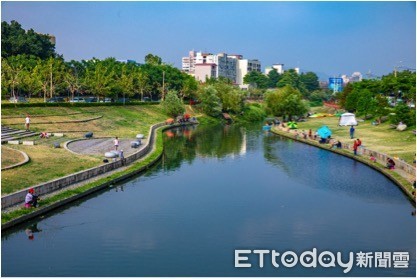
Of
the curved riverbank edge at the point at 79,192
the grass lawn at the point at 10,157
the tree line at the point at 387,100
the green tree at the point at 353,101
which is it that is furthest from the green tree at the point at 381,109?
the grass lawn at the point at 10,157

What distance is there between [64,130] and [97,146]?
12.2 metres

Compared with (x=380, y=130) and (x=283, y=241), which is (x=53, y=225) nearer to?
(x=283, y=241)

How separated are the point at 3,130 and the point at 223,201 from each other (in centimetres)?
2883

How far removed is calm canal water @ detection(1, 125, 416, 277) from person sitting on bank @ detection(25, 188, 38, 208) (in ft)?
2.97

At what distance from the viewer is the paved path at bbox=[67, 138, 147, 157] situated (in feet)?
149

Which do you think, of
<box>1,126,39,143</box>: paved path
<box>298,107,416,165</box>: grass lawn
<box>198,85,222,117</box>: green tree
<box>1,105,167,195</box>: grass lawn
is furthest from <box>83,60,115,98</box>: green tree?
<box>298,107,416,165</box>: grass lawn

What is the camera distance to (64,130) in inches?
2368

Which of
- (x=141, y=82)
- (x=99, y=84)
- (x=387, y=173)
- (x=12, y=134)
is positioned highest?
(x=141, y=82)

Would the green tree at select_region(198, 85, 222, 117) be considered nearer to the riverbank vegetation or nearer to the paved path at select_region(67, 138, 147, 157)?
the riverbank vegetation

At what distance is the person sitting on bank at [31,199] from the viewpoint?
2659 cm

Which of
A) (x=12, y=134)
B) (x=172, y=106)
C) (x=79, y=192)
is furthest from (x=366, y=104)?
(x=79, y=192)

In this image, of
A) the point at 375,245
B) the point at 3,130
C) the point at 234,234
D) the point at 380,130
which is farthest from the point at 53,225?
the point at 380,130

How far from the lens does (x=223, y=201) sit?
32344 mm

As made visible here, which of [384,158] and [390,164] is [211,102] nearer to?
[384,158]
